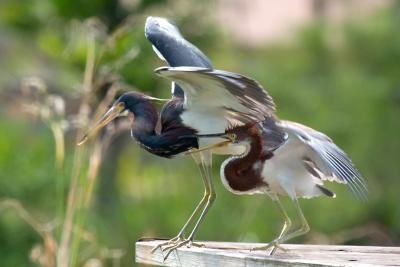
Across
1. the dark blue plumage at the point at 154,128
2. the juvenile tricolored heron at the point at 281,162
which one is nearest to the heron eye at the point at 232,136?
the juvenile tricolored heron at the point at 281,162

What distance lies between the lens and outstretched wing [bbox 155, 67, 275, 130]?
4.87m

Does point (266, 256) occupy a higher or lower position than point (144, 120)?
lower

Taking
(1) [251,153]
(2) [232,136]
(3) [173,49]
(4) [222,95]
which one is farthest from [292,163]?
(3) [173,49]

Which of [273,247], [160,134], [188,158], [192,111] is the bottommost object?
[188,158]

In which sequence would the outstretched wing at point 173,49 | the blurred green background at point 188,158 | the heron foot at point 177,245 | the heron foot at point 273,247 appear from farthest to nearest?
1. the blurred green background at point 188,158
2. the outstretched wing at point 173,49
3. the heron foot at point 177,245
4. the heron foot at point 273,247

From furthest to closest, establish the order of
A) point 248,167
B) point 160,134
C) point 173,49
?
point 173,49
point 160,134
point 248,167

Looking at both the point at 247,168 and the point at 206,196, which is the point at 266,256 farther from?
the point at 206,196

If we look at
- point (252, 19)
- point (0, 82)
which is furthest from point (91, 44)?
point (252, 19)

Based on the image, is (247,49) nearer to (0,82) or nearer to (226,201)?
(0,82)

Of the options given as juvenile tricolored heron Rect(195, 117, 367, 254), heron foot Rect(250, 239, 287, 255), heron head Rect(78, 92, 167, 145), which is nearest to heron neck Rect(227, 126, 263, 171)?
juvenile tricolored heron Rect(195, 117, 367, 254)

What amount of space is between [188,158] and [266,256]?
36.6ft

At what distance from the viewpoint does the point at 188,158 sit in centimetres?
1592

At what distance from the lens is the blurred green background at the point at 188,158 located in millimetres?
12453

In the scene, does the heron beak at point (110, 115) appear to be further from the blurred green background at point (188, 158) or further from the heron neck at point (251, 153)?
the blurred green background at point (188, 158)
